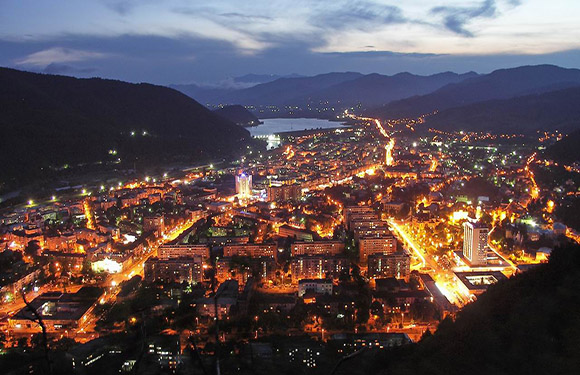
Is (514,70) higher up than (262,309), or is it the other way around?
(514,70)

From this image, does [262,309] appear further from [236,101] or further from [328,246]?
[236,101]

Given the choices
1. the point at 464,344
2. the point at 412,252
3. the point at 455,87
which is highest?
the point at 455,87

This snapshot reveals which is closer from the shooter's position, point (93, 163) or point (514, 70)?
point (93, 163)

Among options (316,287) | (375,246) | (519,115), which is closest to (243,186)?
(375,246)

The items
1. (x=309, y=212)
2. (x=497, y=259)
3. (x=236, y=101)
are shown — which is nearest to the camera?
(x=497, y=259)

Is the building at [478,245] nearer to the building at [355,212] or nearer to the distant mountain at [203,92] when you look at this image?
the building at [355,212]

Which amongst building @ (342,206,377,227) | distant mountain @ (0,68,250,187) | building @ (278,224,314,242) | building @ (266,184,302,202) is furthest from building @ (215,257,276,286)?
distant mountain @ (0,68,250,187)

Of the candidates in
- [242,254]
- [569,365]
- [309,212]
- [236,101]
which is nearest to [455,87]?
[236,101]

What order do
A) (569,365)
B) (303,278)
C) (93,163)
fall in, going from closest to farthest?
1. (569,365)
2. (303,278)
3. (93,163)
